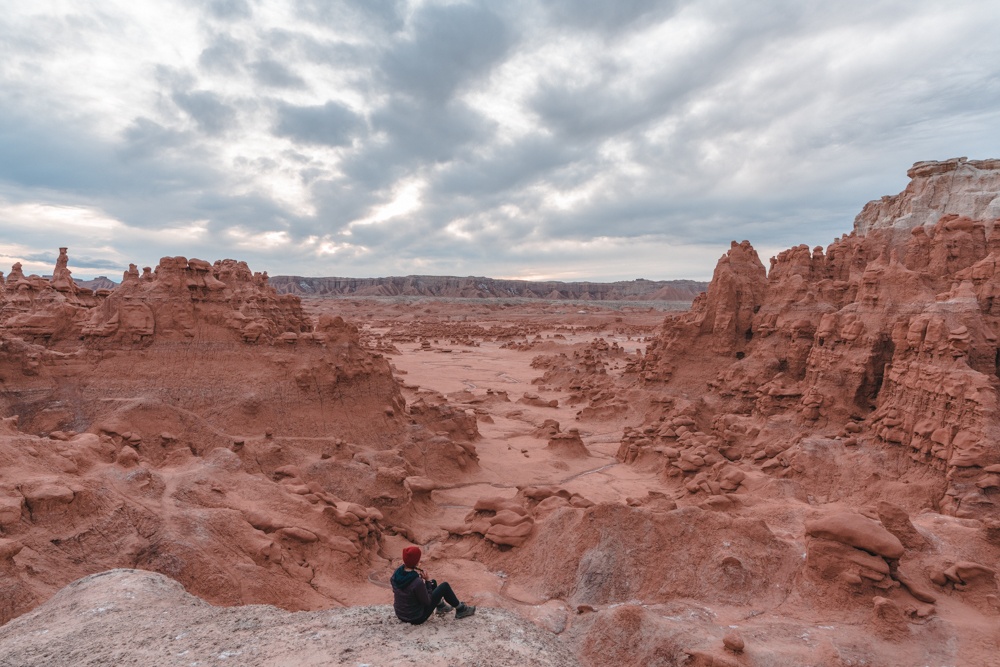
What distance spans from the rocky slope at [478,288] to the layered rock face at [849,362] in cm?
12713

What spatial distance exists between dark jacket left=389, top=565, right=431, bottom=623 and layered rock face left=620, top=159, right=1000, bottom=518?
9.94 meters

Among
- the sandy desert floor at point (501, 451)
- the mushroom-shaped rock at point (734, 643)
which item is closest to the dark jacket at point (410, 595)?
the sandy desert floor at point (501, 451)

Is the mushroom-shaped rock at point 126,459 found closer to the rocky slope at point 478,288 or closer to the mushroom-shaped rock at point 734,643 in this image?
the mushroom-shaped rock at point 734,643

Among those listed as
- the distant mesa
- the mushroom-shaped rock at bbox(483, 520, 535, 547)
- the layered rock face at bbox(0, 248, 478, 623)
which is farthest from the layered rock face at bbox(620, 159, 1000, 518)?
the distant mesa

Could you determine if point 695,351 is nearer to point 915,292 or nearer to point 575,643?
point 915,292

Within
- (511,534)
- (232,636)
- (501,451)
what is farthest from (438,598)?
(501,451)

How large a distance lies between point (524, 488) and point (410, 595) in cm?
686

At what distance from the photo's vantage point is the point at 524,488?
11898 mm

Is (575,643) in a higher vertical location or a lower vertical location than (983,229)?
lower

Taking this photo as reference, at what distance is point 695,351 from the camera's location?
2130 cm

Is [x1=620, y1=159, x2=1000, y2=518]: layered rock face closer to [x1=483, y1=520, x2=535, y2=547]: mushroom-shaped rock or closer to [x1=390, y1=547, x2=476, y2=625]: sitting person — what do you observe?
[x1=483, y1=520, x2=535, y2=547]: mushroom-shaped rock

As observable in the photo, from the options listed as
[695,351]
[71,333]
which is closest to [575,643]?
[71,333]

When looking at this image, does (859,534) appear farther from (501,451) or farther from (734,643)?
(501,451)

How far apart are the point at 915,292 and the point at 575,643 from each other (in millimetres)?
13347
